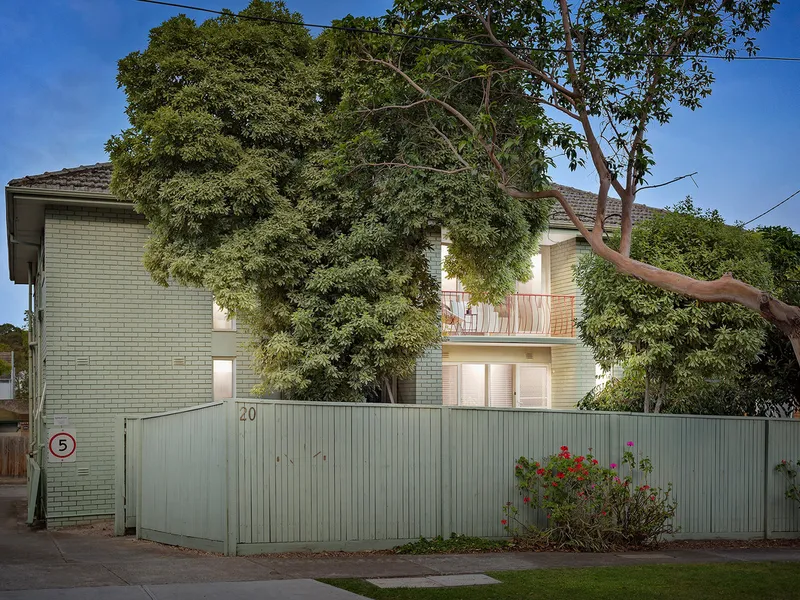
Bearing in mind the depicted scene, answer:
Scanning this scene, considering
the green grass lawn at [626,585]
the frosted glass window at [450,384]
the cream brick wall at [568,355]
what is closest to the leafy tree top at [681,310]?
the green grass lawn at [626,585]

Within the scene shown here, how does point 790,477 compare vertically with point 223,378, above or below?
below

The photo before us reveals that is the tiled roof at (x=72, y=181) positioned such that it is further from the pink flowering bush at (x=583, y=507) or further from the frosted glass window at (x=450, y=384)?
the frosted glass window at (x=450, y=384)

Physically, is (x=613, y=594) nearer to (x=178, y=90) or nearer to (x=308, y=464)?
(x=308, y=464)

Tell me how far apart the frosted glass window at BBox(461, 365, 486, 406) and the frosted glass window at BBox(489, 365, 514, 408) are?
210 millimetres

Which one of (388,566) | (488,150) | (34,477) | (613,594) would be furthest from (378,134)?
(34,477)

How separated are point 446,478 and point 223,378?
704 centimetres

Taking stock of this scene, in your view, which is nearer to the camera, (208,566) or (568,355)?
(208,566)

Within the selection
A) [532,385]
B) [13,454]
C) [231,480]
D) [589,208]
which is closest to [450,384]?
[532,385]

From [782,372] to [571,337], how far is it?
5.69m

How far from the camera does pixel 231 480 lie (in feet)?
38.6

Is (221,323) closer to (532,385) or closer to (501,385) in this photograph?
(501,385)

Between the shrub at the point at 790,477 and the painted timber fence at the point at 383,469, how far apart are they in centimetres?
15

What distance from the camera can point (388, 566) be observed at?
37.4 ft

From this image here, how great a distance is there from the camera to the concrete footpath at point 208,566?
9250mm
